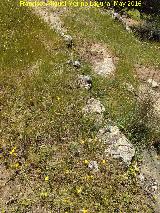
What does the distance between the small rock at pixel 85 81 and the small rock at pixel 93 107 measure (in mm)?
727

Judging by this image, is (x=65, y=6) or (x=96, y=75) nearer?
(x=96, y=75)

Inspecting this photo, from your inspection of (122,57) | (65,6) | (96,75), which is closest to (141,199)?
(96,75)

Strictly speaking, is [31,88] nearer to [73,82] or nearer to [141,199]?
[73,82]

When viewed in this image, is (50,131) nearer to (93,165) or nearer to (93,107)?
(93,165)

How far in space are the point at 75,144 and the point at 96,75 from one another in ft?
14.2

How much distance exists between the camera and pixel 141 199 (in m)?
10.9

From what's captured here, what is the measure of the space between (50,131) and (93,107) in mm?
1955

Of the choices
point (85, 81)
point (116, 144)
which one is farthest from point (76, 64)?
point (116, 144)

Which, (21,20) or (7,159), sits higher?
(21,20)

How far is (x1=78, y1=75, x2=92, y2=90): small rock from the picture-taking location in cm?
1433

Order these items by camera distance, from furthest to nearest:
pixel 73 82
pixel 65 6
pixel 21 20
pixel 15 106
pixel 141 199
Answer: pixel 65 6, pixel 21 20, pixel 73 82, pixel 15 106, pixel 141 199

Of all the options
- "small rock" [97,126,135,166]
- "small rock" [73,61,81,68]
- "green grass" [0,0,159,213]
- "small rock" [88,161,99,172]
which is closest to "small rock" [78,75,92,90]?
"green grass" [0,0,159,213]

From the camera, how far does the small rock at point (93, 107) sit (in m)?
13.2

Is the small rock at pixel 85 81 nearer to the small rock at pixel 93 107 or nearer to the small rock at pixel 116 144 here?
the small rock at pixel 93 107
